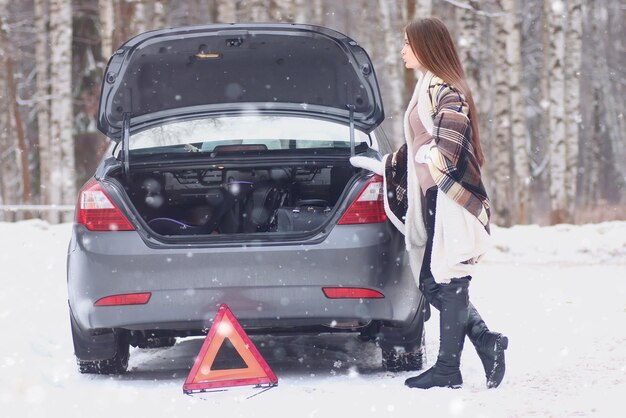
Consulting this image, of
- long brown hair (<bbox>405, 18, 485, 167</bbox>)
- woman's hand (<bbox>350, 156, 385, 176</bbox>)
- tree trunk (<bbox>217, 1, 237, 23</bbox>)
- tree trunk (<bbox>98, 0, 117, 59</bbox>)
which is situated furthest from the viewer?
tree trunk (<bbox>98, 0, 117, 59</bbox>)

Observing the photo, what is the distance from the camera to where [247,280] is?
5.61 meters

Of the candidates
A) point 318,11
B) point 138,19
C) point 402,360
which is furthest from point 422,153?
point 318,11

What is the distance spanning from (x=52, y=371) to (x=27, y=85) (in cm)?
3082

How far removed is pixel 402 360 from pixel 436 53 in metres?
1.79

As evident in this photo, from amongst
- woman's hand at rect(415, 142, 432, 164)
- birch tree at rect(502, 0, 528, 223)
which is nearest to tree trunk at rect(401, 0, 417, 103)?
birch tree at rect(502, 0, 528, 223)

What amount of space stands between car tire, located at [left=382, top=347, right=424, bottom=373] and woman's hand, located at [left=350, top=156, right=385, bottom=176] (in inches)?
42.5

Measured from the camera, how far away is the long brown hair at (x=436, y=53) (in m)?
5.70

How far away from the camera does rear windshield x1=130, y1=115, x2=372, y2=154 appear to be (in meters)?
6.27

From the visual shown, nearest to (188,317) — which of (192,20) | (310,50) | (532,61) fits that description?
(310,50)

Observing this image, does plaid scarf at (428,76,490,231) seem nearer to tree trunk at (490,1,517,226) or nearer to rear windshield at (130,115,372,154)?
rear windshield at (130,115,372,154)

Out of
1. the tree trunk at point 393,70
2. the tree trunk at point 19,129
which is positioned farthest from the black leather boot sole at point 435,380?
the tree trunk at point 19,129

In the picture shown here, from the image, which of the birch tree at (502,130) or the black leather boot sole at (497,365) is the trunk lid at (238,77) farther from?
the birch tree at (502,130)

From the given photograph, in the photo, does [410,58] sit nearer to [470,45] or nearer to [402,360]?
[402,360]

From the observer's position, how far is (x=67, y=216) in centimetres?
2702
